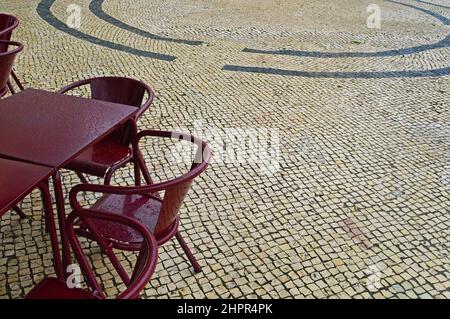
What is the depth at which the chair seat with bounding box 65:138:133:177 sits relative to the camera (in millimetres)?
2693

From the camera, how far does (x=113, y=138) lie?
9.71 feet

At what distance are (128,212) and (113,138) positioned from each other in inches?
29.2

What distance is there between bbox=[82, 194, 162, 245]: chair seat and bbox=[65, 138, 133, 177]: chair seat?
0.85 ft

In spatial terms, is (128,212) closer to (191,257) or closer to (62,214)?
(62,214)

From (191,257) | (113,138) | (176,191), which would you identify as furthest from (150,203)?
(113,138)

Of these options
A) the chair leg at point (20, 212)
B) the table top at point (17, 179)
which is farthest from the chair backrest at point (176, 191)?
the chair leg at point (20, 212)

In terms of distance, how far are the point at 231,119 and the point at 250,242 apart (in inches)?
74.4

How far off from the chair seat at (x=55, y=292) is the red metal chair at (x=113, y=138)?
90 cm

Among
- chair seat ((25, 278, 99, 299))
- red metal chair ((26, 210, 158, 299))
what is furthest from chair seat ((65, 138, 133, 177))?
chair seat ((25, 278, 99, 299))

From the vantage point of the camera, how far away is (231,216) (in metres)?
3.16

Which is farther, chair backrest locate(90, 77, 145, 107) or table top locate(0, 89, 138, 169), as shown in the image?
chair backrest locate(90, 77, 145, 107)

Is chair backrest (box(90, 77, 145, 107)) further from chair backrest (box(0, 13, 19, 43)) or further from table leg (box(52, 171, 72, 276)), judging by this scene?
chair backrest (box(0, 13, 19, 43))

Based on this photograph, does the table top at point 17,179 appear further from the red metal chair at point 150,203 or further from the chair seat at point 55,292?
the chair seat at point 55,292
